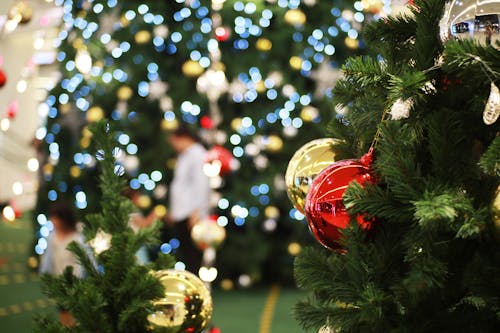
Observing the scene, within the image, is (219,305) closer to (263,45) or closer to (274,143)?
(274,143)

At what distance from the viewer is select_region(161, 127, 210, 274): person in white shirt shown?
7.30m

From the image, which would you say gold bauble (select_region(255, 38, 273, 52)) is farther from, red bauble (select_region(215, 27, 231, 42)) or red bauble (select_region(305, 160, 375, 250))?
red bauble (select_region(305, 160, 375, 250))

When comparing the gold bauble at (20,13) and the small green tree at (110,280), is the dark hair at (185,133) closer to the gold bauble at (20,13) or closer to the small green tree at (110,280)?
the gold bauble at (20,13)

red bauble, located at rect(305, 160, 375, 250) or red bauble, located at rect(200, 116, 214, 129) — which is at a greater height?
red bauble, located at rect(200, 116, 214, 129)

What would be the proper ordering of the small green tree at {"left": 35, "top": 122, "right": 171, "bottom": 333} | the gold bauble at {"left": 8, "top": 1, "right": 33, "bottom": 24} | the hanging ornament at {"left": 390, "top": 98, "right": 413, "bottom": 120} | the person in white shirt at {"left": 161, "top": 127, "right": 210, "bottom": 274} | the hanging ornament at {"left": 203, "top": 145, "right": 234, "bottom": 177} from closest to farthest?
the hanging ornament at {"left": 390, "top": 98, "right": 413, "bottom": 120} → the small green tree at {"left": 35, "top": 122, "right": 171, "bottom": 333} → the gold bauble at {"left": 8, "top": 1, "right": 33, "bottom": 24} → the hanging ornament at {"left": 203, "top": 145, "right": 234, "bottom": 177} → the person in white shirt at {"left": 161, "top": 127, "right": 210, "bottom": 274}

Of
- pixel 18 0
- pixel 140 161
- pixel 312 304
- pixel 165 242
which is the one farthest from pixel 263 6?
pixel 312 304

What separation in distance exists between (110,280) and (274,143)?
5.65 meters

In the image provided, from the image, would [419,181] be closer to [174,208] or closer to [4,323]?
[4,323]

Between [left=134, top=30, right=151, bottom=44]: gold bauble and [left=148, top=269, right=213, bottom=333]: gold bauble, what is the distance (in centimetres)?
548

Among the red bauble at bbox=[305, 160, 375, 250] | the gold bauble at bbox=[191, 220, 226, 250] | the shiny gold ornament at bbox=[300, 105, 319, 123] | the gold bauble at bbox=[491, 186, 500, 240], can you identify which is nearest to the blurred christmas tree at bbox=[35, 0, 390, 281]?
the shiny gold ornament at bbox=[300, 105, 319, 123]

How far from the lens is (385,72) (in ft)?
5.41

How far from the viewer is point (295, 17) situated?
7.75m

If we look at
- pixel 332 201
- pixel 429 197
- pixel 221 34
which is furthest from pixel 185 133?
pixel 429 197

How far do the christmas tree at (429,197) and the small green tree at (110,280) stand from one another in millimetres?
495
